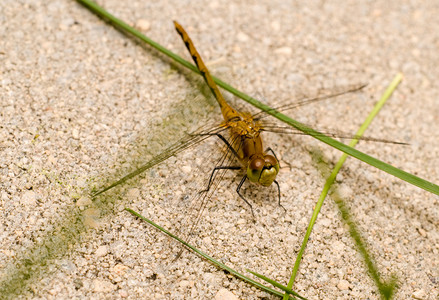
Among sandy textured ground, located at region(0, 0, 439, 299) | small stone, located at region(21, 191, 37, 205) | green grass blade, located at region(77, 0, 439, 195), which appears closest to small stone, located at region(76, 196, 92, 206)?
sandy textured ground, located at region(0, 0, 439, 299)

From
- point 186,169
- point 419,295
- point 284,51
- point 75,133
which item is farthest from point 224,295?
point 284,51

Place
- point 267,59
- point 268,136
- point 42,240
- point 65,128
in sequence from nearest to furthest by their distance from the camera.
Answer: point 42,240 → point 65,128 → point 268,136 → point 267,59

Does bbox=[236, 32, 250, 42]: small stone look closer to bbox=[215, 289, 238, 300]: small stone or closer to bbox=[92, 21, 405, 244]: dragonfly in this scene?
bbox=[92, 21, 405, 244]: dragonfly

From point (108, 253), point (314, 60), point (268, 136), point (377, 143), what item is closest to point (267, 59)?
point (314, 60)

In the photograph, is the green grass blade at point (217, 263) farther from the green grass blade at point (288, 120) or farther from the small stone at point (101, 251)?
the green grass blade at point (288, 120)

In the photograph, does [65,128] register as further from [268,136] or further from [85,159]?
[268,136]

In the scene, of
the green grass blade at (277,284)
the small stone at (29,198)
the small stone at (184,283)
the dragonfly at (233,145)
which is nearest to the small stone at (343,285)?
the green grass blade at (277,284)
